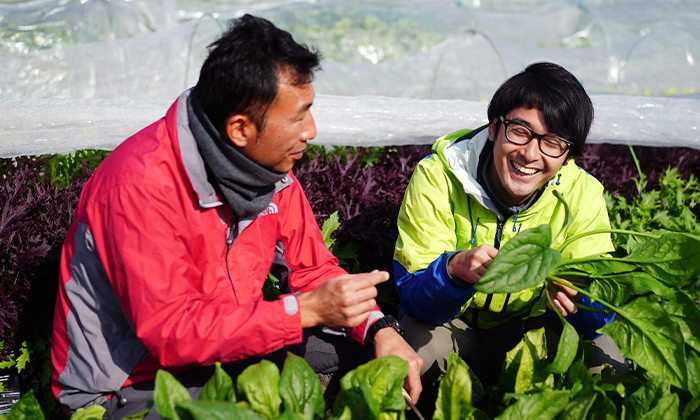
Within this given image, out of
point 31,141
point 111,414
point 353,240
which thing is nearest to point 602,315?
point 353,240

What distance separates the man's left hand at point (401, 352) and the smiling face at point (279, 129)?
0.63 metres

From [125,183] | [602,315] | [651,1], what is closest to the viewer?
[125,183]

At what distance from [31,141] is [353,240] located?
1.54 metres

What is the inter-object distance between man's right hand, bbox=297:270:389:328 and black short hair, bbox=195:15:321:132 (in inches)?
18.8

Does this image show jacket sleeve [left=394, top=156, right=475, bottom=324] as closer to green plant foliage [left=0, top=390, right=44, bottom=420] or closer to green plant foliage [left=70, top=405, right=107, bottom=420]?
green plant foliage [left=70, top=405, right=107, bottom=420]

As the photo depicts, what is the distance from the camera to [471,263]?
2059 mm

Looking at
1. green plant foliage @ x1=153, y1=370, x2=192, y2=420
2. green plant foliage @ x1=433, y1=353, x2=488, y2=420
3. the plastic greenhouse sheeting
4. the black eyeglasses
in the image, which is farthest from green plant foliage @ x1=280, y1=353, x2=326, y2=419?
the plastic greenhouse sheeting

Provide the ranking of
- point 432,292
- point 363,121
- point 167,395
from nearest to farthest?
point 167,395 < point 432,292 < point 363,121

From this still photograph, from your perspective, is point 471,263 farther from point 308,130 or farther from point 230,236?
point 230,236

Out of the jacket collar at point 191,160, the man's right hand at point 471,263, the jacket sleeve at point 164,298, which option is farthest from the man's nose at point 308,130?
the man's right hand at point 471,263

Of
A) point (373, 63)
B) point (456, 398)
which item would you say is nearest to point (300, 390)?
point (456, 398)

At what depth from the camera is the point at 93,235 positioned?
182cm

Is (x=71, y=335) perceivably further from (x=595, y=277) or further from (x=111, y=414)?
(x=595, y=277)

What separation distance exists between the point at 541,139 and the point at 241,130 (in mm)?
1029
